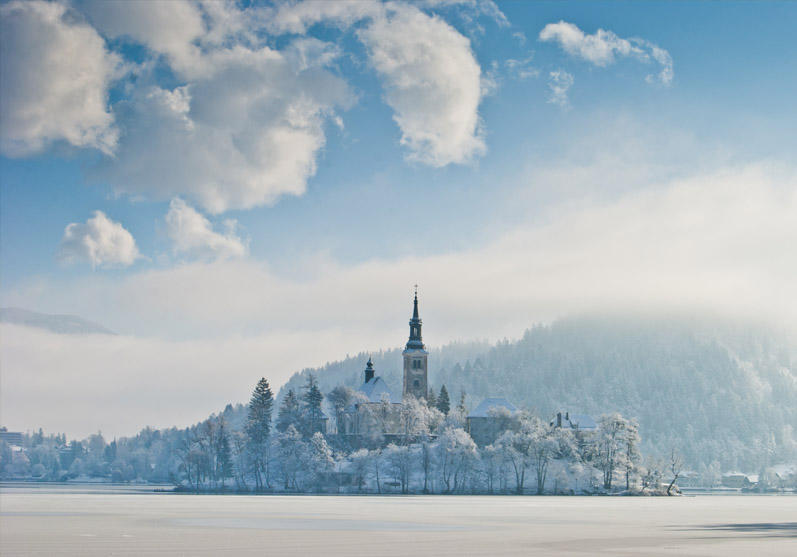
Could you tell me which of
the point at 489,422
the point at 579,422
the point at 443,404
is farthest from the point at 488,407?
the point at 579,422

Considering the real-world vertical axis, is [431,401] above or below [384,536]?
above

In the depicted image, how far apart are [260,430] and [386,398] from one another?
27133mm

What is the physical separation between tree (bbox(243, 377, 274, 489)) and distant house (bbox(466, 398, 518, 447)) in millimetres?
41737

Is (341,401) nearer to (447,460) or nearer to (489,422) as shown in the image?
(489,422)

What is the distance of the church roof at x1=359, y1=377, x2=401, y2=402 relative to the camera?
182 m

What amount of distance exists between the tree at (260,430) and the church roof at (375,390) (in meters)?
22.1

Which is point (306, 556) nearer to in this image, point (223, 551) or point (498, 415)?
point (223, 551)

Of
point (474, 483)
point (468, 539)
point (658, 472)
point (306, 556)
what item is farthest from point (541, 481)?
point (306, 556)

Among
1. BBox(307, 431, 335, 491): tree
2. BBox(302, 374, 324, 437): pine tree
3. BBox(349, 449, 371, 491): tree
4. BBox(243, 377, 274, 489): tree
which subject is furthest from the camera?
BBox(302, 374, 324, 437): pine tree

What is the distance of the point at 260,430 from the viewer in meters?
172

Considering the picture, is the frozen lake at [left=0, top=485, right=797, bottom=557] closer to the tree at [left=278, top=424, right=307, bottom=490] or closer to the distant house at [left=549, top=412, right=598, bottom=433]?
the tree at [left=278, top=424, right=307, bottom=490]

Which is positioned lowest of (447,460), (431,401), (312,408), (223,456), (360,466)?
(360,466)

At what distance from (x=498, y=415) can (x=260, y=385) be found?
49.3m

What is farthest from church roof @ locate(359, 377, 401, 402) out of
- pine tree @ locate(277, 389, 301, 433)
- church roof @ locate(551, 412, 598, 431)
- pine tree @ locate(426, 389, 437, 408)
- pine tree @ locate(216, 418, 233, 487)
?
church roof @ locate(551, 412, 598, 431)
